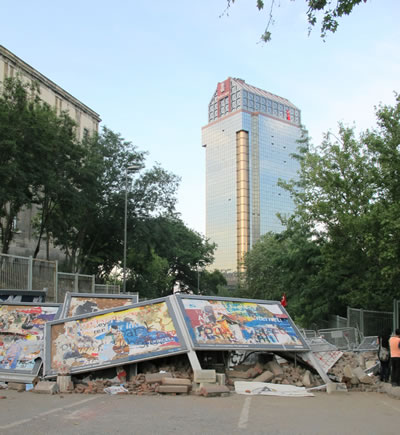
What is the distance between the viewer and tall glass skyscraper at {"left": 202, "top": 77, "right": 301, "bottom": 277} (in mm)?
149250

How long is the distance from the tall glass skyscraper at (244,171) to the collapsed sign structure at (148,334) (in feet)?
433

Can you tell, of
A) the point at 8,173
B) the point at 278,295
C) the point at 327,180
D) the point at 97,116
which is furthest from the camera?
the point at 97,116

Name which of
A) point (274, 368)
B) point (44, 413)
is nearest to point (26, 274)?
point (274, 368)

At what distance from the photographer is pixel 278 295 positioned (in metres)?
48.6

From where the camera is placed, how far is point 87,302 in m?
14.3

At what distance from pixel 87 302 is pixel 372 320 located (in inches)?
588

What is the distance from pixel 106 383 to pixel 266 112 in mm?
163897

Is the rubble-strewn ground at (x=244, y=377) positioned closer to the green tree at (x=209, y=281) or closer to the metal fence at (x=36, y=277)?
the metal fence at (x=36, y=277)

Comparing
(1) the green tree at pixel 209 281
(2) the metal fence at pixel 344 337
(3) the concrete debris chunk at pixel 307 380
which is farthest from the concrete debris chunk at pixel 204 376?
(1) the green tree at pixel 209 281

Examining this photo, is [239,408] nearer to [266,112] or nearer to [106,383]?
[106,383]

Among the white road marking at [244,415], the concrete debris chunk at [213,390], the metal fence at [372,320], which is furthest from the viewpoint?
the metal fence at [372,320]

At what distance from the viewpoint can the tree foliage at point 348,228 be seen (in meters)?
20.4

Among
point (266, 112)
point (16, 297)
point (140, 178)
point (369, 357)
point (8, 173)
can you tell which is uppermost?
point (266, 112)

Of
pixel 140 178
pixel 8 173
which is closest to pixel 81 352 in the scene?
pixel 8 173
